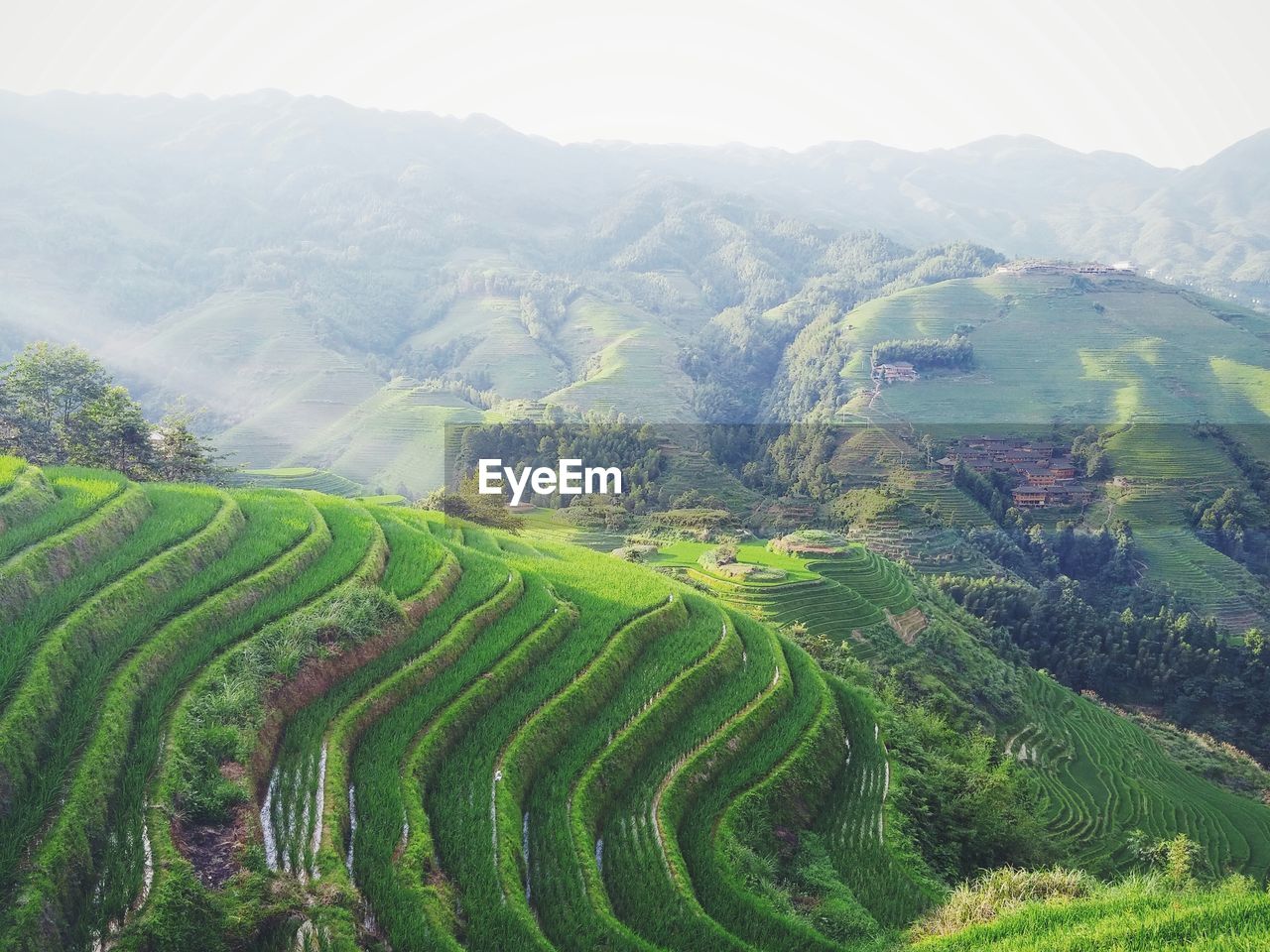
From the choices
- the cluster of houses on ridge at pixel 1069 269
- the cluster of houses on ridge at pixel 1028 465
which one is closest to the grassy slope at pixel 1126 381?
the cluster of houses on ridge at pixel 1069 269

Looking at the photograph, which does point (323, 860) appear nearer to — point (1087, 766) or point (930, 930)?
point (930, 930)

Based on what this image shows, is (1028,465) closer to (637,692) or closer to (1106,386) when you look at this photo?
(1106,386)

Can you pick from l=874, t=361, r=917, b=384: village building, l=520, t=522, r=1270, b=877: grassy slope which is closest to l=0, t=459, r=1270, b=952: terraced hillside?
l=520, t=522, r=1270, b=877: grassy slope

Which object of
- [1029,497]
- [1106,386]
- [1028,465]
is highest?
[1106,386]

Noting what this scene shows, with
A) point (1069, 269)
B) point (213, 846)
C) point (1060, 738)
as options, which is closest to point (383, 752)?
point (213, 846)

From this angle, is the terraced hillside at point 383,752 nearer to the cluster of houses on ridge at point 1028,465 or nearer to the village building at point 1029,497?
the village building at point 1029,497

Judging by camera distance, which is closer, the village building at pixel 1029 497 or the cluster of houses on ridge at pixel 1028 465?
the village building at pixel 1029 497
